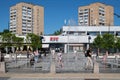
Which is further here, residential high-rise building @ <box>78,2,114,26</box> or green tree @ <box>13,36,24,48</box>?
residential high-rise building @ <box>78,2,114,26</box>

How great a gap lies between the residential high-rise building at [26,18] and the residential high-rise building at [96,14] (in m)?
25.0

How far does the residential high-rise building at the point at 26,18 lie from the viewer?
165 metres

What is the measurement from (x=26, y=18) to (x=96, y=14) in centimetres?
4264

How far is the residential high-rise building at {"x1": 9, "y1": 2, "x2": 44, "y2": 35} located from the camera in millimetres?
165250

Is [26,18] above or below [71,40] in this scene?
above

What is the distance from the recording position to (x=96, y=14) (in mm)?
155500

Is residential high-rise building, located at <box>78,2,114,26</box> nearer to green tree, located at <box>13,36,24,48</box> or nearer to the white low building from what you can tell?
the white low building

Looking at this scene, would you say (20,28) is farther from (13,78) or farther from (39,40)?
(13,78)

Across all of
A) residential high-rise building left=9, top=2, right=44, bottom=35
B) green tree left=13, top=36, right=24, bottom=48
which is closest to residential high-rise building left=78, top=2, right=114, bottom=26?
residential high-rise building left=9, top=2, right=44, bottom=35

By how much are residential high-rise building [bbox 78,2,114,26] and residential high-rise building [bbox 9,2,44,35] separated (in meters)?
25.0

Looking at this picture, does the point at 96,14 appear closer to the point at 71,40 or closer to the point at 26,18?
the point at 26,18

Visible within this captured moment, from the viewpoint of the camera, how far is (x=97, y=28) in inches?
3829

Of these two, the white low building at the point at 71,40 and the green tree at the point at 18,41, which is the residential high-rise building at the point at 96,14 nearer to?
the white low building at the point at 71,40

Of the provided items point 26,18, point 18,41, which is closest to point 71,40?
point 18,41
